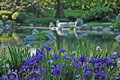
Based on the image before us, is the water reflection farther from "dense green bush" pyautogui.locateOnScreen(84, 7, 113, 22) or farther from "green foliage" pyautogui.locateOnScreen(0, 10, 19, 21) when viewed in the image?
"dense green bush" pyautogui.locateOnScreen(84, 7, 113, 22)

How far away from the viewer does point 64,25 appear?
80.6 ft

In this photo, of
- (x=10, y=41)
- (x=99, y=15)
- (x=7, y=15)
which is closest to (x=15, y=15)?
(x=7, y=15)

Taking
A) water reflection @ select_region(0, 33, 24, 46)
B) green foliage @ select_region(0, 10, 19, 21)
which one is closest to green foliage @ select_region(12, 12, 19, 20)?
green foliage @ select_region(0, 10, 19, 21)

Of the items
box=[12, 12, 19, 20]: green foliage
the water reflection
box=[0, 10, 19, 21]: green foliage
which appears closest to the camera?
the water reflection

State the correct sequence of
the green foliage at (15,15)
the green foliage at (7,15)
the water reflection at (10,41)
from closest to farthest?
the water reflection at (10,41), the green foliage at (7,15), the green foliage at (15,15)

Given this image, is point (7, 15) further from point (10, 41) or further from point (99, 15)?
point (10, 41)

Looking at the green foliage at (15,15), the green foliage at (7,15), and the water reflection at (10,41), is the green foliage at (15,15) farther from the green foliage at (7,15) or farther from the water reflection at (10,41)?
the water reflection at (10,41)

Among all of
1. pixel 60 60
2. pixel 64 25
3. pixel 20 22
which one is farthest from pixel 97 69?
pixel 20 22

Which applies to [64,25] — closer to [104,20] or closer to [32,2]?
[104,20]

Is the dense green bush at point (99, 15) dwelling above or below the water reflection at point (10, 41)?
below

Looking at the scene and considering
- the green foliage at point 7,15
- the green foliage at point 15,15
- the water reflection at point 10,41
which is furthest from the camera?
the green foliage at point 15,15

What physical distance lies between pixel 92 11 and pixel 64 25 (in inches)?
241

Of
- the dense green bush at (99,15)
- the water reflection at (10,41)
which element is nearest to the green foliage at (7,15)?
the dense green bush at (99,15)

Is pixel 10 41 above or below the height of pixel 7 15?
above
